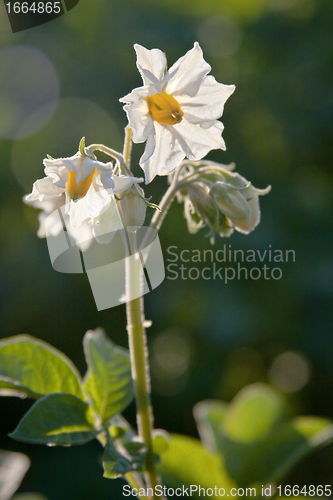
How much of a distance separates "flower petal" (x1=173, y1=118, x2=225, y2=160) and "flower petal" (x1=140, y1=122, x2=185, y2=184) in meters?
0.02

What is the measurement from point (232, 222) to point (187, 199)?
146mm

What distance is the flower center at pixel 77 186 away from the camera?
86 centimetres

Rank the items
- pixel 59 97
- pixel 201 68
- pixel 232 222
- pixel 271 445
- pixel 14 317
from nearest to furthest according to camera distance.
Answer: pixel 201 68, pixel 232 222, pixel 271 445, pixel 14 317, pixel 59 97

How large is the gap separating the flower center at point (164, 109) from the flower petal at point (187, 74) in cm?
4

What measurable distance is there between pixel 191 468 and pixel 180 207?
1.36 m

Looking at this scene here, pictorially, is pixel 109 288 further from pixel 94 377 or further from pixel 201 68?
pixel 201 68

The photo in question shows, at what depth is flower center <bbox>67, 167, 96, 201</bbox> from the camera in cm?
86

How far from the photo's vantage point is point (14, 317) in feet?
7.29

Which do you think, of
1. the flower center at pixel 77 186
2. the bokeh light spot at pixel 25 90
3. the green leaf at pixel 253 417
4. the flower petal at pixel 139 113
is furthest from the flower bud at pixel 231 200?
the bokeh light spot at pixel 25 90

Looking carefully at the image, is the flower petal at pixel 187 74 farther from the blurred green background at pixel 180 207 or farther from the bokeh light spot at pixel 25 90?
the bokeh light spot at pixel 25 90

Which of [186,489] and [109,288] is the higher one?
[109,288]

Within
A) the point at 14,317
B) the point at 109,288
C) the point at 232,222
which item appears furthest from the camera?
the point at 14,317

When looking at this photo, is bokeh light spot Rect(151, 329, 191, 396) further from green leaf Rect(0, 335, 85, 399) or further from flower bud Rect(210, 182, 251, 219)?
flower bud Rect(210, 182, 251, 219)

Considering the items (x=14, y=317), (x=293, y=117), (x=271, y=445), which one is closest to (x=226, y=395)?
(x=271, y=445)
